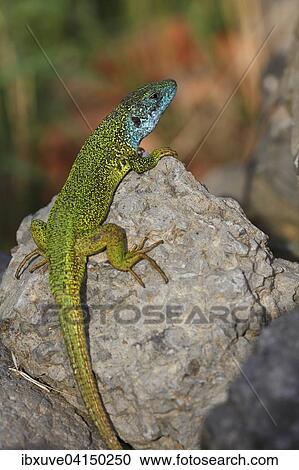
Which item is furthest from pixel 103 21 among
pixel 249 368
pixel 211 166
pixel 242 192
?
pixel 249 368

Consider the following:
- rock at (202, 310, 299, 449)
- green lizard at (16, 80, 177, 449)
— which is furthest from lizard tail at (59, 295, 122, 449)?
rock at (202, 310, 299, 449)

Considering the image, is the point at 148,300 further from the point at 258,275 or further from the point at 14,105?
the point at 14,105

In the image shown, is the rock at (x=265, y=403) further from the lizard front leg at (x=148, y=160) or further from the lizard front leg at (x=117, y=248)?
the lizard front leg at (x=148, y=160)

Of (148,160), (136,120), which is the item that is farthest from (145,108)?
(148,160)

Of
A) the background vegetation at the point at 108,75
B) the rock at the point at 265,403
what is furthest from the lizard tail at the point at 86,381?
the background vegetation at the point at 108,75

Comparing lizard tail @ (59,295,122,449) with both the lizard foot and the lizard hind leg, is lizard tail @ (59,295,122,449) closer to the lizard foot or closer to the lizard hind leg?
the lizard foot

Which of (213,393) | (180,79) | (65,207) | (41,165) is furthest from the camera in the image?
(180,79)
